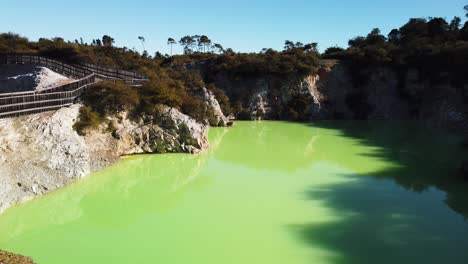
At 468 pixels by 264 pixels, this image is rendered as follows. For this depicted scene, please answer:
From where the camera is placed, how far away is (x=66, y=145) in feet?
53.0

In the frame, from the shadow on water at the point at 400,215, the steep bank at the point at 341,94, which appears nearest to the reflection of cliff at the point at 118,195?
the shadow on water at the point at 400,215

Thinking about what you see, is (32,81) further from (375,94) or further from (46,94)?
(375,94)

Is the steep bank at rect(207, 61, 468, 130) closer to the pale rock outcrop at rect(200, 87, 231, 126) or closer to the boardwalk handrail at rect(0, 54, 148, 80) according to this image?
the pale rock outcrop at rect(200, 87, 231, 126)

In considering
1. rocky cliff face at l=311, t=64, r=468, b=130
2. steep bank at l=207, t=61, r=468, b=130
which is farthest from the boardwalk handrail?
rocky cliff face at l=311, t=64, r=468, b=130

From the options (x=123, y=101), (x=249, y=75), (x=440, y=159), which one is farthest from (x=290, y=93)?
(x=123, y=101)

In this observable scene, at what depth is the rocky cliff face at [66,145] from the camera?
13.5 meters

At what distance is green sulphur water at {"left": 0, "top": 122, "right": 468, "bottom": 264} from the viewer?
9992mm

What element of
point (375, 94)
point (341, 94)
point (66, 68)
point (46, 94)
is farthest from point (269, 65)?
point (46, 94)

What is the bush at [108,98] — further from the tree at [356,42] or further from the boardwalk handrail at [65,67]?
the tree at [356,42]

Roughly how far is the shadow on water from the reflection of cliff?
5396 mm

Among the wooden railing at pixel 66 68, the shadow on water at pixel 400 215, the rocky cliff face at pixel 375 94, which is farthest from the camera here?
the rocky cliff face at pixel 375 94

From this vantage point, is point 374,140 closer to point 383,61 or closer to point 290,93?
point 290,93

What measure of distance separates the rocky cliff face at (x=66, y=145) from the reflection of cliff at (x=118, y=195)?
514 millimetres

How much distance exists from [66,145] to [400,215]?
13043 millimetres
